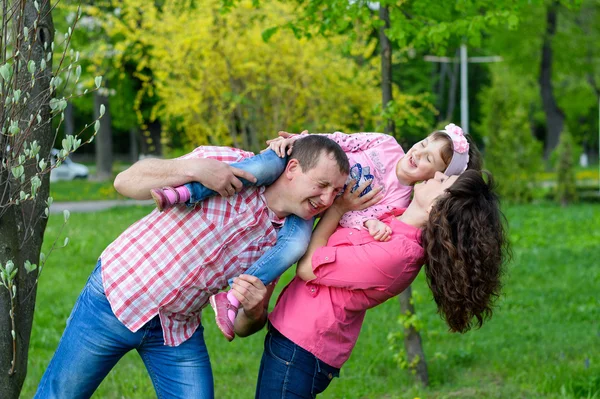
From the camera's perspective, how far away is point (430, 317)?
284 inches

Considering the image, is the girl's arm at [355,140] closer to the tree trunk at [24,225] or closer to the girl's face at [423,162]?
the girl's face at [423,162]

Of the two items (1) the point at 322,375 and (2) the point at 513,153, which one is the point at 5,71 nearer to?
(1) the point at 322,375

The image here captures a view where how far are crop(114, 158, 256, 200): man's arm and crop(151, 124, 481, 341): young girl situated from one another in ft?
0.13

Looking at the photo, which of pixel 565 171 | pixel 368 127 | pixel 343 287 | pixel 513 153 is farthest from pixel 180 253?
pixel 565 171

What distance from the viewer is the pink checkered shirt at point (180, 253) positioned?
2758 mm

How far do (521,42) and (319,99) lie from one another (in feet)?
53.1

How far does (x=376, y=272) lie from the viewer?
2.84m

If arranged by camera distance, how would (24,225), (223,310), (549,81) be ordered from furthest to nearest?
(549,81)
(24,225)
(223,310)

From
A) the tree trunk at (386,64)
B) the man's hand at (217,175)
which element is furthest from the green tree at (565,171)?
the man's hand at (217,175)

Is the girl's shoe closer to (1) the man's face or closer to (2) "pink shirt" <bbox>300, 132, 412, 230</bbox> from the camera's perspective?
(1) the man's face

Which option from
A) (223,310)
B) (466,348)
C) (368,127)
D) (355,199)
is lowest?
(466,348)

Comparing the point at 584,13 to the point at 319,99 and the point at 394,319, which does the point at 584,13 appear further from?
the point at 394,319

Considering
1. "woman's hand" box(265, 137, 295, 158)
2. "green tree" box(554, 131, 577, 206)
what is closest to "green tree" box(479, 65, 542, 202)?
"green tree" box(554, 131, 577, 206)

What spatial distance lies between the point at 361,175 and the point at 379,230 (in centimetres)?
27
